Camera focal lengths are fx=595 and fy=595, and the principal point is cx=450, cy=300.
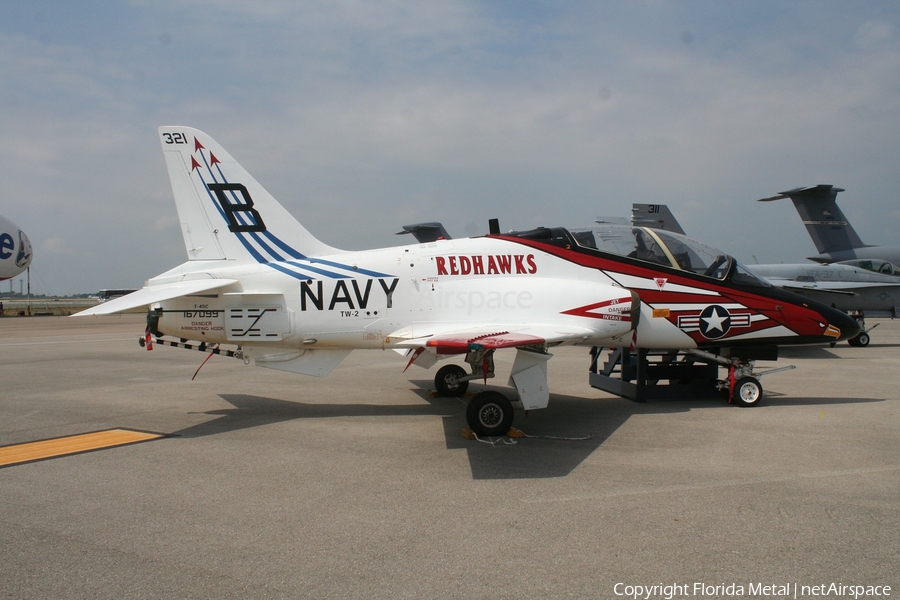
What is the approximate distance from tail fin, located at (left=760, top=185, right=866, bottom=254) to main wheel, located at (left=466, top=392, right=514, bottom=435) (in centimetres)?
2580

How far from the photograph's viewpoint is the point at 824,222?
2770 centimetres

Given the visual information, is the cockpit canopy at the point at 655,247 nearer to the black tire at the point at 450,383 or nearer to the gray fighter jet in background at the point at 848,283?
the black tire at the point at 450,383

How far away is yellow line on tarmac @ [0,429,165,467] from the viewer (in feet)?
21.4

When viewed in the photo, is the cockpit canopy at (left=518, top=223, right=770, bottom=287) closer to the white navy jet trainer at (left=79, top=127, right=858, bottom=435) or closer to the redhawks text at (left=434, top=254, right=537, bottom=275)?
the white navy jet trainer at (left=79, top=127, right=858, bottom=435)

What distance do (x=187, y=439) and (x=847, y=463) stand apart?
7.29 m

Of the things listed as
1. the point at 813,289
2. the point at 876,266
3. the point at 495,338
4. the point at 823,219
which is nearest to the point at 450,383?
the point at 495,338

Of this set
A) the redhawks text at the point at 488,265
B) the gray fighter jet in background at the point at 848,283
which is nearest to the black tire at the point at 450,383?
the redhawks text at the point at 488,265

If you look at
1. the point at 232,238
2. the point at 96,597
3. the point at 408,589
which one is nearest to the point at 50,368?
the point at 232,238

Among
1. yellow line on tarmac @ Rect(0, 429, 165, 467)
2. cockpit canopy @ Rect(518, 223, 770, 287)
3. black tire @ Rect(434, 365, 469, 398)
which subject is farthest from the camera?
black tire @ Rect(434, 365, 469, 398)

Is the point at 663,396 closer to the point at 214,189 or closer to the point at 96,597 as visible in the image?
the point at 214,189

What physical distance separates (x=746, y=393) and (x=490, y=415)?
4401 millimetres

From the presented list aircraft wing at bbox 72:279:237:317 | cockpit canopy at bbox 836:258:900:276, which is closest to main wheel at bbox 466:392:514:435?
aircraft wing at bbox 72:279:237:317

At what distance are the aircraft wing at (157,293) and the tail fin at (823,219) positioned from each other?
2729 centimetres

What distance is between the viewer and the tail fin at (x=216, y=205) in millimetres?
8586
